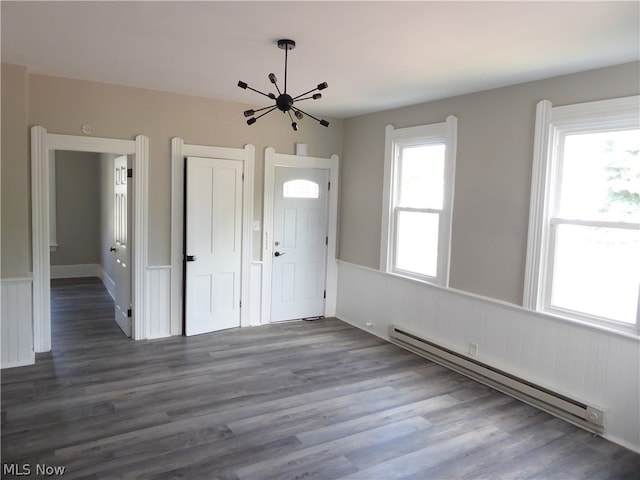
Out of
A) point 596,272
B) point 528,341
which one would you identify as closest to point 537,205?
point 596,272

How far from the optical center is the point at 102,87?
14.8ft

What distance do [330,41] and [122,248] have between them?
11.6 feet

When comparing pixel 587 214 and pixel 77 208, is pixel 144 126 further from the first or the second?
pixel 77 208

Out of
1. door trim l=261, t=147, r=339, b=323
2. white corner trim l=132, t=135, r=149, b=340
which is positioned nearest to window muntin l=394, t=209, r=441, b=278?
door trim l=261, t=147, r=339, b=323

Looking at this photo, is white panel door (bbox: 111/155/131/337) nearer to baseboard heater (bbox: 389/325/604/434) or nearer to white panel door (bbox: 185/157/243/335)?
white panel door (bbox: 185/157/243/335)

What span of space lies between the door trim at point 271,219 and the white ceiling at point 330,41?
1.39m

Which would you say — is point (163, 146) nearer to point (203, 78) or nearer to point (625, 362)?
point (203, 78)

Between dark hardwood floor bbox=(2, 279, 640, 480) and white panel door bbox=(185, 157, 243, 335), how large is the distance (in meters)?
0.52

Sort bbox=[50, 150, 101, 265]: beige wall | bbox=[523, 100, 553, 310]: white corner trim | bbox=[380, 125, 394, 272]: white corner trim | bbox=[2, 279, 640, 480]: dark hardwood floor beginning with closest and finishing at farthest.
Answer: bbox=[2, 279, 640, 480]: dark hardwood floor, bbox=[523, 100, 553, 310]: white corner trim, bbox=[380, 125, 394, 272]: white corner trim, bbox=[50, 150, 101, 265]: beige wall

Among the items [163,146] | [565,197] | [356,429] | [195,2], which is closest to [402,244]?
[565,197]

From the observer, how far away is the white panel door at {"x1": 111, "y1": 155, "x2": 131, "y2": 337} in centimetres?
497

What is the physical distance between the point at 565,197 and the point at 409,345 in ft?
7.27

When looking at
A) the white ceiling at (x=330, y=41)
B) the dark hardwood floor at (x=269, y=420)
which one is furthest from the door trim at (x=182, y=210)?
the white ceiling at (x=330, y=41)

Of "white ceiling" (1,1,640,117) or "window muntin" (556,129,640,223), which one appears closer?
"white ceiling" (1,1,640,117)
